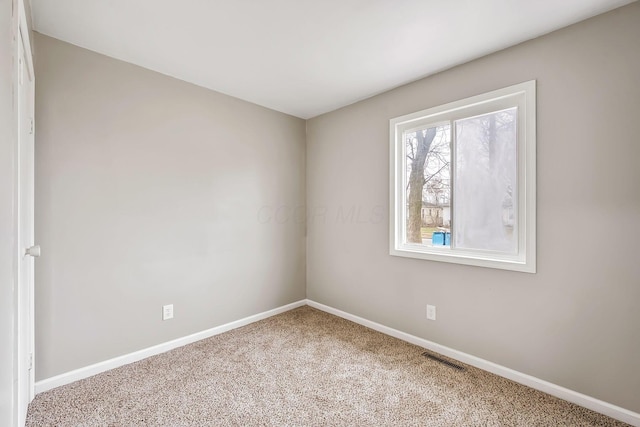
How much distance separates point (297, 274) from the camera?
360cm

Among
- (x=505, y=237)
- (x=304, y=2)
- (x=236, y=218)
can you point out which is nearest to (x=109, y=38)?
(x=304, y=2)

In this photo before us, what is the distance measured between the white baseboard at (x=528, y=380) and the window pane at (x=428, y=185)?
0.87m

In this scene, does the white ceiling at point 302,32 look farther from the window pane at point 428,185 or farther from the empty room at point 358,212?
the window pane at point 428,185

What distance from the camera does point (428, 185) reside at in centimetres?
264

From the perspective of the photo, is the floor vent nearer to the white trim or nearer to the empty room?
the empty room

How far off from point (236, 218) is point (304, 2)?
1.97 metres

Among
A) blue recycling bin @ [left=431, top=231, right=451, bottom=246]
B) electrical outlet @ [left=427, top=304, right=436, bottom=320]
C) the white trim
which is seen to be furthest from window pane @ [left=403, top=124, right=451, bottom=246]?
the white trim

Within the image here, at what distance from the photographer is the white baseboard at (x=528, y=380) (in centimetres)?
168

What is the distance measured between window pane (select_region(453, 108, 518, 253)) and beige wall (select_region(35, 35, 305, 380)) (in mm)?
1917

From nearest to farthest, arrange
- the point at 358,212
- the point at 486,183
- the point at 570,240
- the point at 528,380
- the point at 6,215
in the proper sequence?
the point at 6,215 < the point at 570,240 < the point at 528,380 < the point at 486,183 < the point at 358,212

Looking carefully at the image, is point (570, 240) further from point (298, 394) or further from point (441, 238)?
point (298, 394)

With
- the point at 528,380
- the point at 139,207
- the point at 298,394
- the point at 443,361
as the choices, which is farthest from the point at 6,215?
the point at 528,380

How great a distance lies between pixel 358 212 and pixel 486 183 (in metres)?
1.23

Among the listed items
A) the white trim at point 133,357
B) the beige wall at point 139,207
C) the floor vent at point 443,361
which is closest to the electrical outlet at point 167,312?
the beige wall at point 139,207
